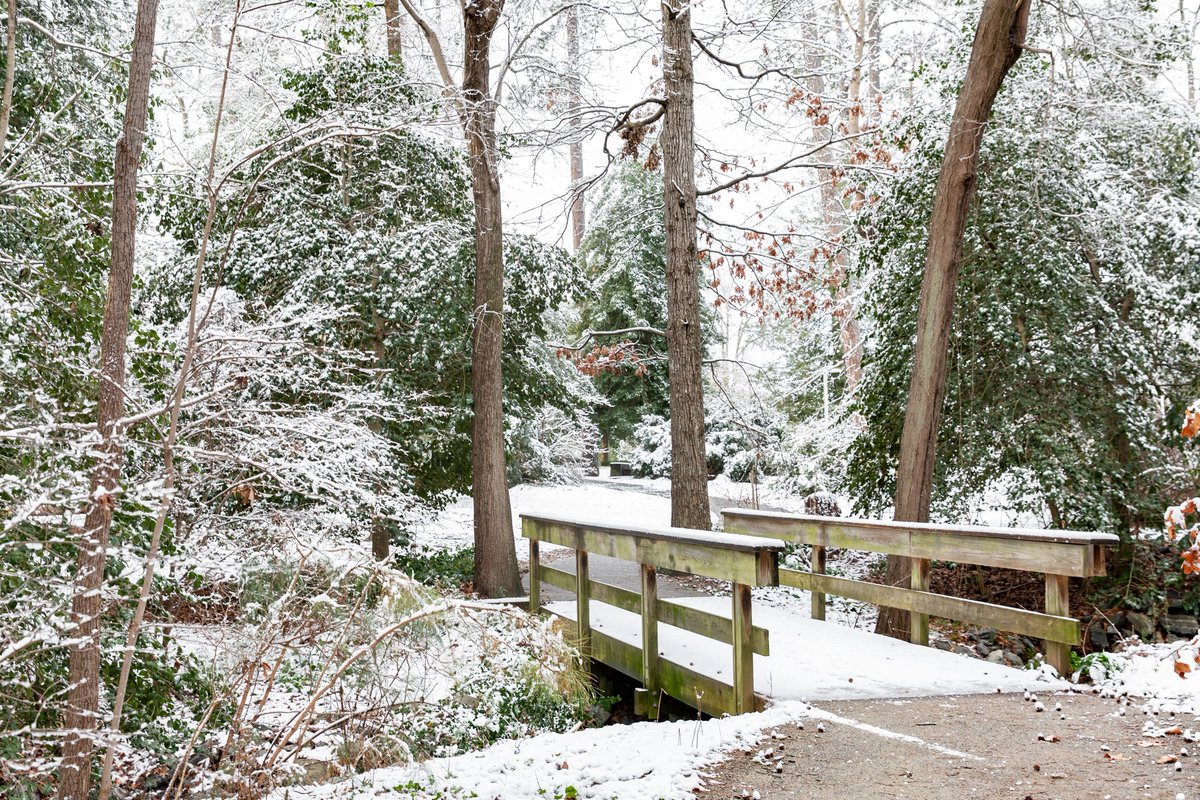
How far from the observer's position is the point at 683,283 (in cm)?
990

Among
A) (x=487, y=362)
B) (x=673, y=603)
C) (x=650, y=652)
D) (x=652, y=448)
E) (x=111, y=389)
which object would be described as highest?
(x=487, y=362)

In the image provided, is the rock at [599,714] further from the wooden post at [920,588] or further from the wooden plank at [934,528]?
the wooden post at [920,588]

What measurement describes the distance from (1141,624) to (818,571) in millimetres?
3678

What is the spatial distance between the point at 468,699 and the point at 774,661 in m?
2.07

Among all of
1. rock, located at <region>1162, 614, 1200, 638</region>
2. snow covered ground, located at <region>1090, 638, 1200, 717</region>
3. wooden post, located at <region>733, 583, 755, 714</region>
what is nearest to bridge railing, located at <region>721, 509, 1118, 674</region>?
snow covered ground, located at <region>1090, 638, 1200, 717</region>

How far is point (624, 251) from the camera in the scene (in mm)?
24328

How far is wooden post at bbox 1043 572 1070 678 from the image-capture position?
512 centimetres

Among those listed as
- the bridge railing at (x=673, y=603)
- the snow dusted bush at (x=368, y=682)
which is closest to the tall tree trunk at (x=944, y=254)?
the bridge railing at (x=673, y=603)

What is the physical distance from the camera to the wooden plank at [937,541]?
5016mm

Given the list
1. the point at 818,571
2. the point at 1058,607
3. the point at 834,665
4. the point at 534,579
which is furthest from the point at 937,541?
the point at 534,579

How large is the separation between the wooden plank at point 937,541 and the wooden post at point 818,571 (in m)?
0.19

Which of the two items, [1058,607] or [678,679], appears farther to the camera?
[678,679]

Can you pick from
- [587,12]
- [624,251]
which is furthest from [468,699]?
[624,251]

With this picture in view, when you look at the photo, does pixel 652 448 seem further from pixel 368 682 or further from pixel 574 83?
pixel 368 682
